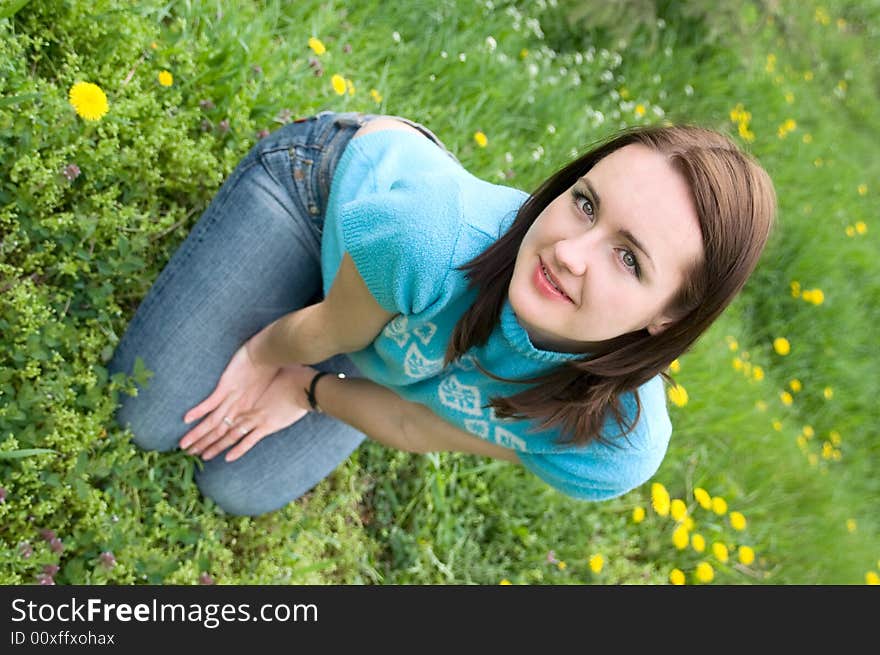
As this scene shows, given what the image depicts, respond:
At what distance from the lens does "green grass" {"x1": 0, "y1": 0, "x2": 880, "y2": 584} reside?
1641mm

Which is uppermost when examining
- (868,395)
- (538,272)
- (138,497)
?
(538,272)

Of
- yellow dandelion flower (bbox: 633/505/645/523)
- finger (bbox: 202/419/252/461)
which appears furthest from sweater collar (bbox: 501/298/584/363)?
yellow dandelion flower (bbox: 633/505/645/523)

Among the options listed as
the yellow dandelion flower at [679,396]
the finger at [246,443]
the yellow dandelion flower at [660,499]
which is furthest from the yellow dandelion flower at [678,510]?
the finger at [246,443]

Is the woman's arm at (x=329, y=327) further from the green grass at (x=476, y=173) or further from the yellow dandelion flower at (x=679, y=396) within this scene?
the yellow dandelion flower at (x=679, y=396)

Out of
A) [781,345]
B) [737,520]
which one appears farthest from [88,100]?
[781,345]

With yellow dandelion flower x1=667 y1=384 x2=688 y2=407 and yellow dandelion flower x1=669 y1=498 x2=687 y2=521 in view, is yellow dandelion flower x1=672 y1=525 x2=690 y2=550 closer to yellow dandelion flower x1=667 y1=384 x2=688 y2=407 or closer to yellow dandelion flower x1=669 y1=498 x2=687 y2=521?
yellow dandelion flower x1=669 y1=498 x2=687 y2=521

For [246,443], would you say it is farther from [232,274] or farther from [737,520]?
[737,520]

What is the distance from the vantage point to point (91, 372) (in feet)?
5.67

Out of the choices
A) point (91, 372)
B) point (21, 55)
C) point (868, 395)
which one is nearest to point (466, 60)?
point (21, 55)

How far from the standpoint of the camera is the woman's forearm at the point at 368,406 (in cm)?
180

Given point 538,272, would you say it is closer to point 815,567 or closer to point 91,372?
point 91,372

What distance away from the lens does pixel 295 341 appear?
1.70 metres
